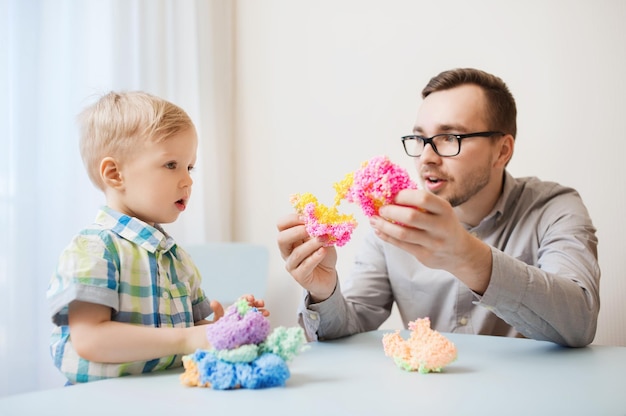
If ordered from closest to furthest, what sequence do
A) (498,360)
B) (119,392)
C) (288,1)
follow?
(119,392)
(498,360)
(288,1)

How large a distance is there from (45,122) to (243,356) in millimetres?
1494

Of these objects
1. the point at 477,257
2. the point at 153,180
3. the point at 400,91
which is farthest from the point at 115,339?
the point at 400,91

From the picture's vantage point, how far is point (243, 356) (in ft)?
3.07

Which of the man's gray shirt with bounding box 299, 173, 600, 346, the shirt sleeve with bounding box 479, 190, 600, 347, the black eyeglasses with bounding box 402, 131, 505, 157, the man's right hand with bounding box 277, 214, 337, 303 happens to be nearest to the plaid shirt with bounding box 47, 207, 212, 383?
the man's right hand with bounding box 277, 214, 337, 303

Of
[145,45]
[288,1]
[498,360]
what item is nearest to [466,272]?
[498,360]

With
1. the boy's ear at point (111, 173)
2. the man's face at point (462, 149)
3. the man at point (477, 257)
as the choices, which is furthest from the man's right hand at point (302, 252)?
the man's face at point (462, 149)

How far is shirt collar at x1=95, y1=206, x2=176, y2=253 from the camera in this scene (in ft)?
3.82

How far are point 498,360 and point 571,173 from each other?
116 centimetres

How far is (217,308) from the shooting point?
133 centimetres

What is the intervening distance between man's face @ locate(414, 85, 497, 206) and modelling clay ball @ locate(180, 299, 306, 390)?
33.7 inches

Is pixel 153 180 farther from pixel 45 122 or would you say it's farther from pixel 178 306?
pixel 45 122

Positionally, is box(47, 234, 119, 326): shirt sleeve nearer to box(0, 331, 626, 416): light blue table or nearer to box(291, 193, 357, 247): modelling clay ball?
box(0, 331, 626, 416): light blue table

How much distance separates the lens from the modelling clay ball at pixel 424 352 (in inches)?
41.1

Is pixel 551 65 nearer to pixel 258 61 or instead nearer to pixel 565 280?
pixel 565 280
